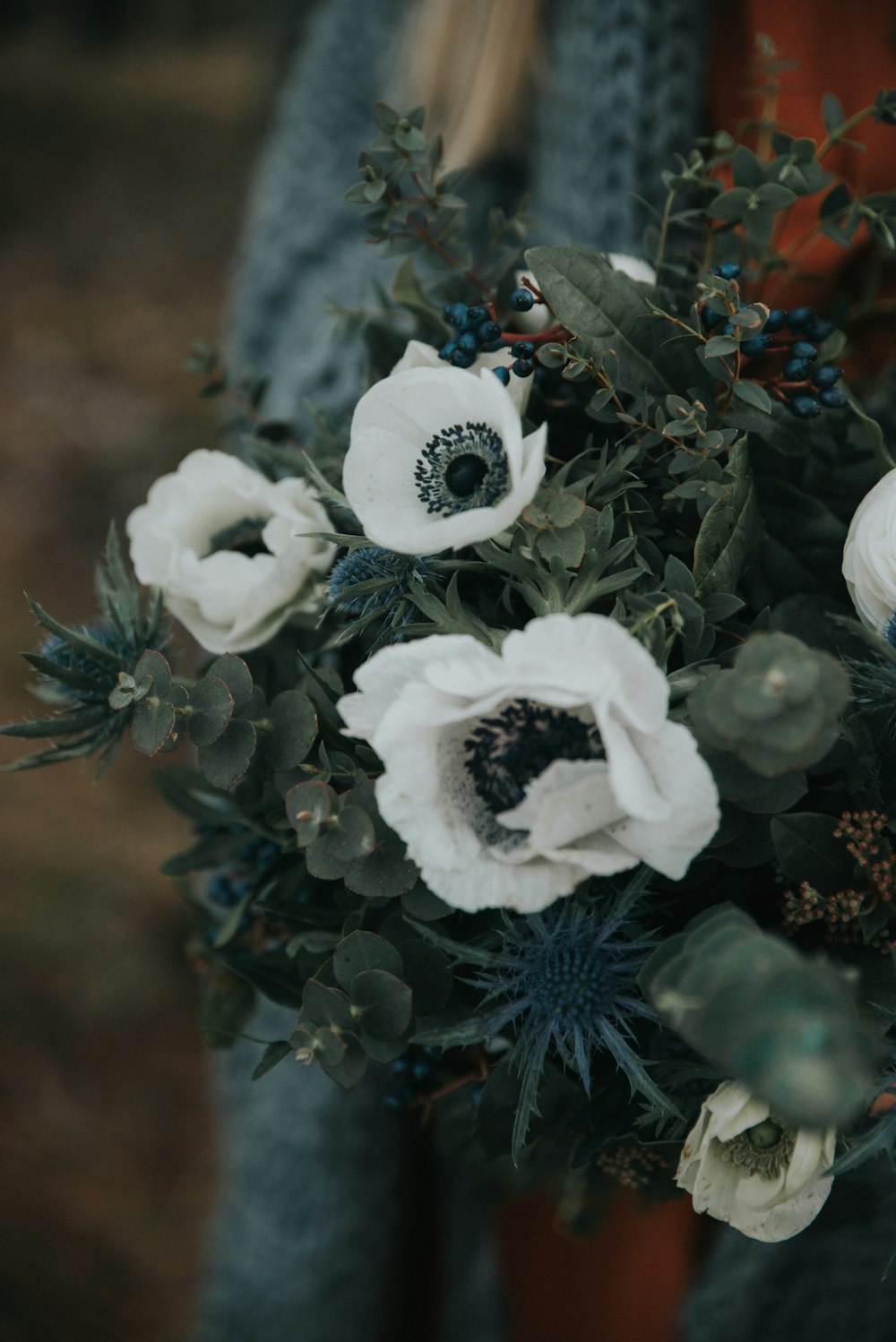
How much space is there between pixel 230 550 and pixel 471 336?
13 centimetres

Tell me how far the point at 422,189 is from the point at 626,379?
10 centimetres

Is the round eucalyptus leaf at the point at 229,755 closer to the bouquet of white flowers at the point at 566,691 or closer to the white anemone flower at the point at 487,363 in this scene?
the bouquet of white flowers at the point at 566,691

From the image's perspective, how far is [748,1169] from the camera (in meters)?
0.31

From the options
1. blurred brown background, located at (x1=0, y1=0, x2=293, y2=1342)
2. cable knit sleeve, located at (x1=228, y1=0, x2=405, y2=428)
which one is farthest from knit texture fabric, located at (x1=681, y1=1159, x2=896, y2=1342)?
blurred brown background, located at (x1=0, y1=0, x2=293, y2=1342)

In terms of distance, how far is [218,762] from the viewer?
309 mm

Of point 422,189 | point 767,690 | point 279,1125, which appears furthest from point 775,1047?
point 279,1125

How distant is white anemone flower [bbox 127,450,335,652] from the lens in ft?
1.16

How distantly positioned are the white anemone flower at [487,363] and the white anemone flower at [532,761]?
0.37ft

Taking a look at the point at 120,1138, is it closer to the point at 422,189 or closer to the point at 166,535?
the point at 166,535

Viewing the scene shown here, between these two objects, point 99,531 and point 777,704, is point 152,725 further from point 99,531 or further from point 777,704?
point 99,531

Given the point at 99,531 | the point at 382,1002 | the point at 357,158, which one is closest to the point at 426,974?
the point at 382,1002

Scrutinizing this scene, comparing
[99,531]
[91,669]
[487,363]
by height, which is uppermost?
[487,363]

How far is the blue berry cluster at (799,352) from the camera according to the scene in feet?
1.01

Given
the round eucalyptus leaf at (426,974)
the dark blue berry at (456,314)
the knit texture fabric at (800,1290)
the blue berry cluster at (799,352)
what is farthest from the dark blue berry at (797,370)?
the knit texture fabric at (800,1290)
